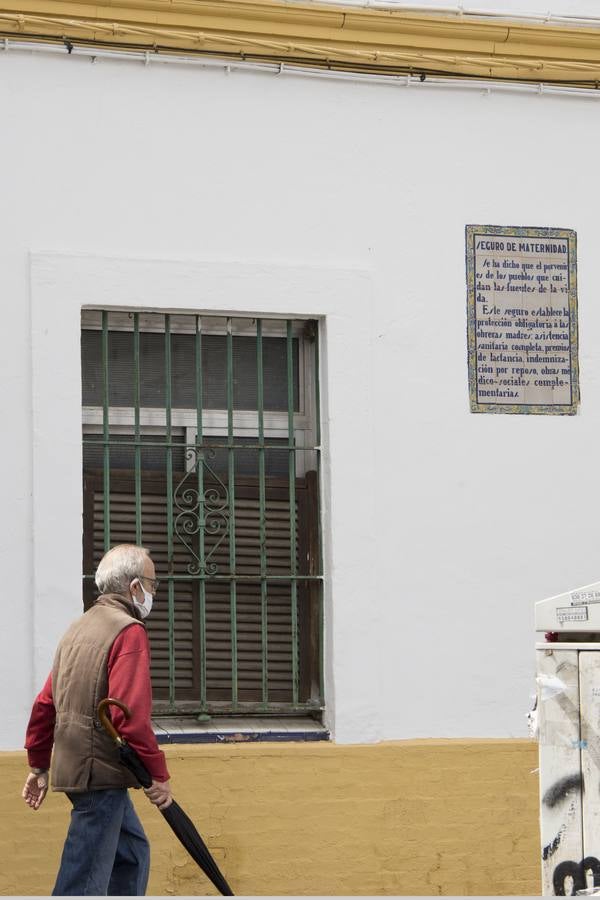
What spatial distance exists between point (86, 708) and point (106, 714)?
0.43ft

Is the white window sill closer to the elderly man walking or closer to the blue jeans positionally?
the elderly man walking

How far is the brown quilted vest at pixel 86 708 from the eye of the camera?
227 inches

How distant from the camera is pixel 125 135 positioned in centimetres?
729

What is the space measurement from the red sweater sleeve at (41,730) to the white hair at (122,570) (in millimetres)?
395

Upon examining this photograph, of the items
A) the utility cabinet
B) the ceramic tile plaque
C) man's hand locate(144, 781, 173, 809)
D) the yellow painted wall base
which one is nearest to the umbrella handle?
man's hand locate(144, 781, 173, 809)

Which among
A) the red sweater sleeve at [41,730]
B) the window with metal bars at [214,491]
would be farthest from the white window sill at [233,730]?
the red sweater sleeve at [41,730]

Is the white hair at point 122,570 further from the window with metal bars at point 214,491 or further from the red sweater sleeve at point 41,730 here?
the window with metal bars at point 214,491

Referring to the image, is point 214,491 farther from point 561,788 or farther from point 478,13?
point 561,788

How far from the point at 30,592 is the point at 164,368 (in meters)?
1.18

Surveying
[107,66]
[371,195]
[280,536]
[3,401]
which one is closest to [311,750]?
[280,536]

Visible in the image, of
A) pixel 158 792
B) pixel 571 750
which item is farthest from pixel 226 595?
pixel 571 750

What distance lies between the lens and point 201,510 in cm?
736

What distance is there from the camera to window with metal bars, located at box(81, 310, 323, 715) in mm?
7320

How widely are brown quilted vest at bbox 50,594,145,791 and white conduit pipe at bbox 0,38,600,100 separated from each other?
2.64 m
